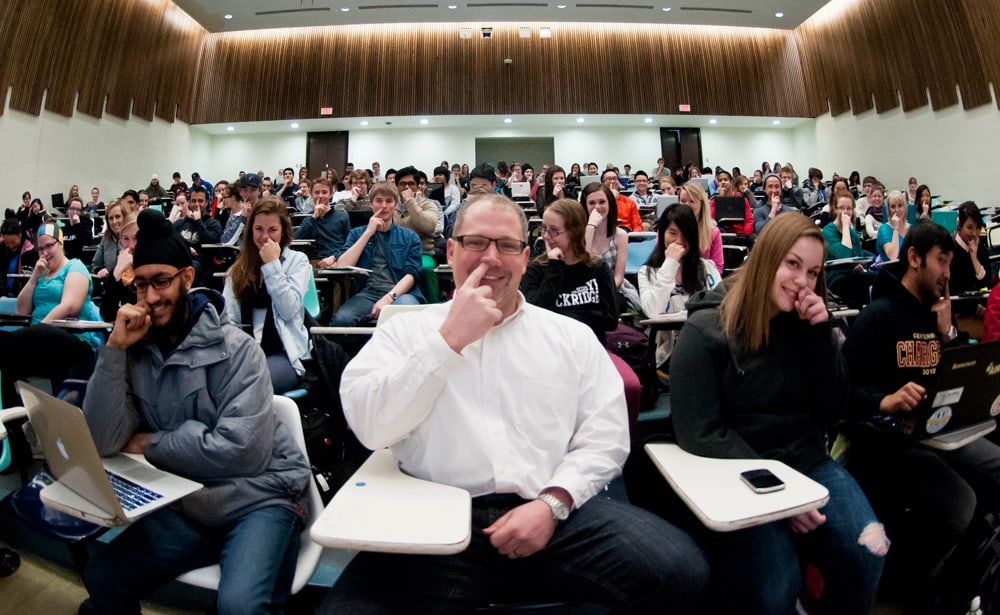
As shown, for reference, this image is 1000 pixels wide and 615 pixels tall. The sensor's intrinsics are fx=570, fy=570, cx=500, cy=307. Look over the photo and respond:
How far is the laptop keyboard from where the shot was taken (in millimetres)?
1259

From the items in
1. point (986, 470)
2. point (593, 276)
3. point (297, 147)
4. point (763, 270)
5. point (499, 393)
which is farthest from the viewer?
point (297, 147)

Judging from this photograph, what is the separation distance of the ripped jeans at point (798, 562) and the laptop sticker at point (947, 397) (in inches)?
14.5

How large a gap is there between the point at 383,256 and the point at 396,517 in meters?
2.90

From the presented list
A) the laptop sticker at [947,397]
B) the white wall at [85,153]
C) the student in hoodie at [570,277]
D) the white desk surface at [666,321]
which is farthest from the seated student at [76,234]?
the laptop sticker at [947,397]

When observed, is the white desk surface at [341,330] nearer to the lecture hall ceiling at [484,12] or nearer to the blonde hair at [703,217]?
the blonde hair at [703,217]

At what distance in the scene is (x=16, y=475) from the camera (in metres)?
2.46

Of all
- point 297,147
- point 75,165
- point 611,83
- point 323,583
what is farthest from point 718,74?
point 323,583

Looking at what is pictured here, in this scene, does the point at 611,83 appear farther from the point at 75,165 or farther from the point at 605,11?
the point at 75,165

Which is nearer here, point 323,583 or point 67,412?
point 67,412

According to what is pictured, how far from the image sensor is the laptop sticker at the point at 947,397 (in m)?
1.61

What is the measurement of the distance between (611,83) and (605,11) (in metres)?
1.50

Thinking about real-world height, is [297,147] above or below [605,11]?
below

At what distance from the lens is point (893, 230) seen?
4859mm

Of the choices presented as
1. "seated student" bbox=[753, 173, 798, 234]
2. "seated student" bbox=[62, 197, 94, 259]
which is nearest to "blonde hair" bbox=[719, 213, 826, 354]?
"seated student" bbox=[753, 173, 798, 234]
